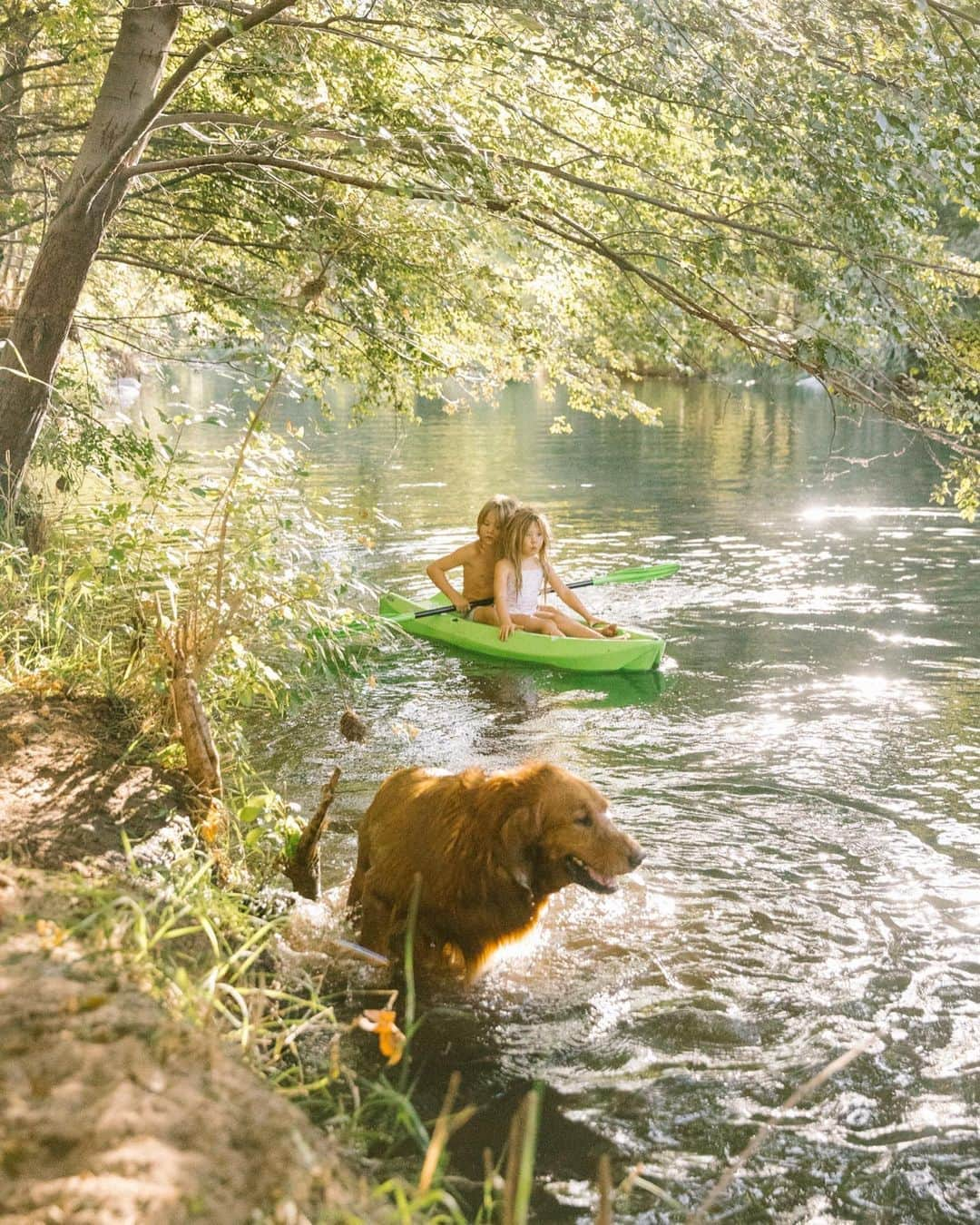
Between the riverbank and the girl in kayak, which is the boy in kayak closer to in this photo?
the girl in kayak

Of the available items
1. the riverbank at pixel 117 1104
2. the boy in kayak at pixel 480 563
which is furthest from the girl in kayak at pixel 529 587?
the riverbank at pixel 117 1104

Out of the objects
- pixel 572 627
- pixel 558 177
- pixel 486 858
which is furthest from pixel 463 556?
pixel 486 858

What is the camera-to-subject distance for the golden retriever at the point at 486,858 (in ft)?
13.4

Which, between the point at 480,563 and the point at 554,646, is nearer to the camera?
the point at 554,646

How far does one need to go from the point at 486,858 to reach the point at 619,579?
28.0 feet

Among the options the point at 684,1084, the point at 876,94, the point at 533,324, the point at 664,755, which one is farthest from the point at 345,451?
the point at 684,1084

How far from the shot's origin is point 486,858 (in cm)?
413

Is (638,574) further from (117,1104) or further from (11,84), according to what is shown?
(117,1104)

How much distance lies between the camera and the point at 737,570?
14.0 m

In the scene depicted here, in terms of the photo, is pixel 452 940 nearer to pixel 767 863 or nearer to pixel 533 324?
pixel 767 863

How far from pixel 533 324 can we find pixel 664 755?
3519 mm

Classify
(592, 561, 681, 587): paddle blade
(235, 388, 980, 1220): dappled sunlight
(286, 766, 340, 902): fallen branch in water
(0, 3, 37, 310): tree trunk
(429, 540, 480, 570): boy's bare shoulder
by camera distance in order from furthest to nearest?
(592, 561, 681, 587): paddle blade, (429, 540, 480, 570): boy's bare shoulder, (0, 3, 37, 310): tree trunk, (286, 766, 340, 902): fallen branch in water, (235, 388, 980, 1220): dappled sunlight

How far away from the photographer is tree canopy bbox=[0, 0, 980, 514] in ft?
18.5

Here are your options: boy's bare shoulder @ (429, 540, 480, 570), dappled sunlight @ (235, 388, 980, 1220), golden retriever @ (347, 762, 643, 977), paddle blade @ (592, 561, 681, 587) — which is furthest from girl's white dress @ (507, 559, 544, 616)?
golden retriever @ (347, 762, 643, 977)
